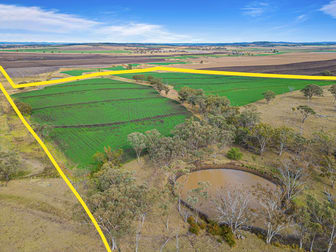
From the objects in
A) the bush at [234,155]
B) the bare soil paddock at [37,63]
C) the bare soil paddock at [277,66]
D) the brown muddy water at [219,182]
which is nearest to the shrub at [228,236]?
the brown muddy water at [219,182]

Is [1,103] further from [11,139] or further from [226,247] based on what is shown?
[226,247]

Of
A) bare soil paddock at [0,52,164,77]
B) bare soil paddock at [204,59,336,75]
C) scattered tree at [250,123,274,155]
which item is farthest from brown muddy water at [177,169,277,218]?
bare soil paddock at [0,52,164,77]

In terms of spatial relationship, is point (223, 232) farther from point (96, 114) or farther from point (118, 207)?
point (96, 114)

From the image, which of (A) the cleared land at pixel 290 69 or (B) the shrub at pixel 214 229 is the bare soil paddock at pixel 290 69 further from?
(B) the shrub at pixel 214 229

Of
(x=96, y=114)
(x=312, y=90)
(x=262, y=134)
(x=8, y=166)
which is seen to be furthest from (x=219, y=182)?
(x=312, y=90)

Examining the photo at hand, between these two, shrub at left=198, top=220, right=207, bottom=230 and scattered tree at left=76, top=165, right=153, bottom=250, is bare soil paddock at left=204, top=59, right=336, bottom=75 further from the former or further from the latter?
scattered tree at left=76, top=165, right=153, bottom=250
